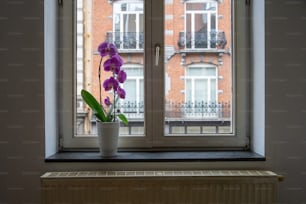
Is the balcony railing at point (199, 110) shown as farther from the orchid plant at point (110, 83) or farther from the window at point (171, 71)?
Result: the orchid plant at point (110, 83)

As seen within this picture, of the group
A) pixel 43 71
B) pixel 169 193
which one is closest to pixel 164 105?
pixel 169 193

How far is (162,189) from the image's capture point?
1494 mm

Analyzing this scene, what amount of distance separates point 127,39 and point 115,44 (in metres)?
0.07

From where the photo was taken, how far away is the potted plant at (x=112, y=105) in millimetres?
1602

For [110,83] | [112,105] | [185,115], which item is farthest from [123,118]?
[185,115]

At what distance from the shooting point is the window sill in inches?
62.4

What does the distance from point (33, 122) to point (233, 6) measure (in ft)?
3.95

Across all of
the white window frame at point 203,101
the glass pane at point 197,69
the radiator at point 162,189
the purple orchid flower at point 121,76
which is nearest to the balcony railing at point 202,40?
the glass pane at point 197,69

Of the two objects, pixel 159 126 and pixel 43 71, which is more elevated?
pixel 43 71

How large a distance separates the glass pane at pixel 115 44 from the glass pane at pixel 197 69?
16 cm

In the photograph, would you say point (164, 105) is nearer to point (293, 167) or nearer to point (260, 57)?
point (260, 57)

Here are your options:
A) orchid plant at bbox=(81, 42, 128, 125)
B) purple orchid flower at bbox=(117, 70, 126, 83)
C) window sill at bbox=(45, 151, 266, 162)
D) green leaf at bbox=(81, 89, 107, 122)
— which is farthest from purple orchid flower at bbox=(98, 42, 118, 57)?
window sill at bbox=(45, 151, 266, 162)

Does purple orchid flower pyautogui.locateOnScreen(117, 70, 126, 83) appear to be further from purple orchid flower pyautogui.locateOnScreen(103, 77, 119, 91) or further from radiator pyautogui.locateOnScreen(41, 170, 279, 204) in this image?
radiator pyautogui.locateOnScreen(41, 170, 279, 204)

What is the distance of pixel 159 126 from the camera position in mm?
1767
